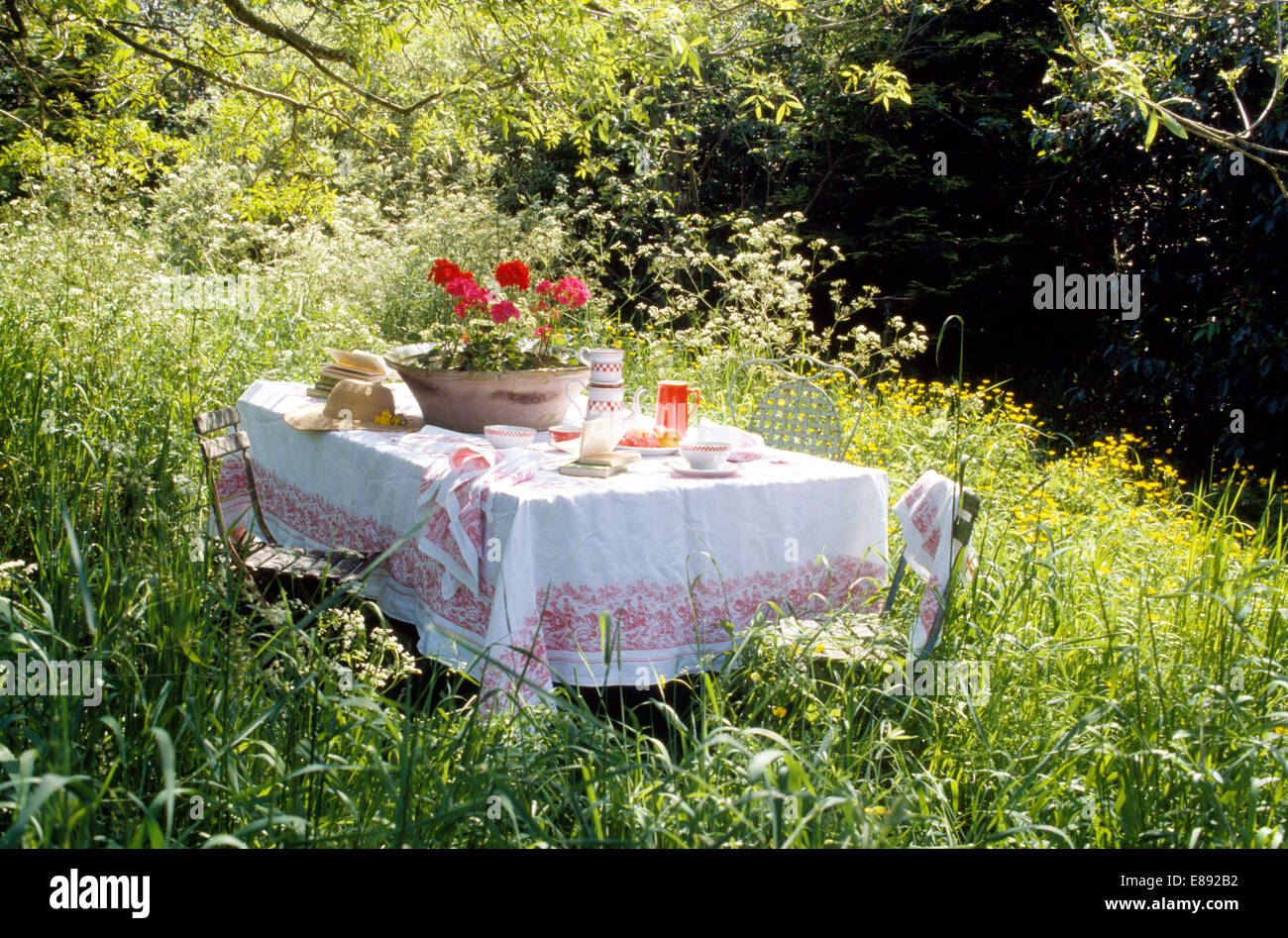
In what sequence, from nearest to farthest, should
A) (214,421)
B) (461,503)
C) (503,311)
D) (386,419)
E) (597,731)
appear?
(597,731)
(461,503)
(214,421)
(503,311)
(386,419)

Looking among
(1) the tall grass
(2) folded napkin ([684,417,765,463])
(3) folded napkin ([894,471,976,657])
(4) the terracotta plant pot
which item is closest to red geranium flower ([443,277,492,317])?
(4) the terracotta plant pot

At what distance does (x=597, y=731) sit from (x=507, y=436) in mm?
1371

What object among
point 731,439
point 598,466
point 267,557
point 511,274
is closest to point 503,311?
point 511,274

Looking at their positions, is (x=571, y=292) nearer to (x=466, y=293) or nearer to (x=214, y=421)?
(x=466, y=293)

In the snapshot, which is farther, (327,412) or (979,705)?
(327,412)

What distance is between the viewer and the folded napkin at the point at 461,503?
8.40ft

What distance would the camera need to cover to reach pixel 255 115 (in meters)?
5.45

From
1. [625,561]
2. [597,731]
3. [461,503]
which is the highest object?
[461,503]

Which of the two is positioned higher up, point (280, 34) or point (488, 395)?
point (280, 34)

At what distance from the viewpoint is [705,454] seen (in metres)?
2.76
